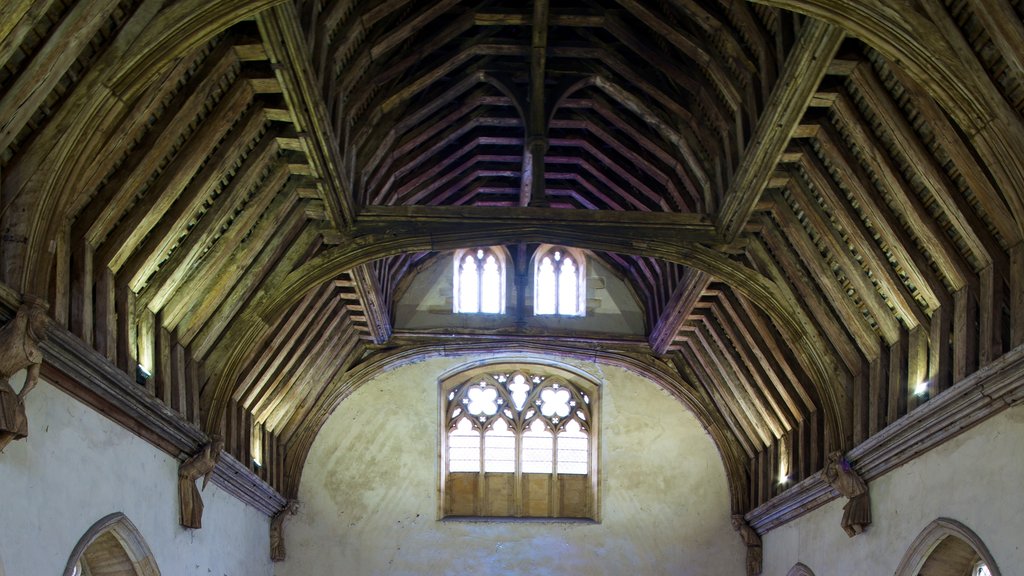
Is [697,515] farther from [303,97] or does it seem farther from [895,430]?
[303,97]

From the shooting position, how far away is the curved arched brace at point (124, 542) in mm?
8547

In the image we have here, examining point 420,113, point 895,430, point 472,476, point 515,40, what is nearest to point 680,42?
point 515,40

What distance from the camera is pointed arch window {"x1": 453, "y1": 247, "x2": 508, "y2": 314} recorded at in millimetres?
16094

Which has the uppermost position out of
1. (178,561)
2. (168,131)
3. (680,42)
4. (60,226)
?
(680,42)

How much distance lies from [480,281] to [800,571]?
18.1ft

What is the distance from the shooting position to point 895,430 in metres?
10.2

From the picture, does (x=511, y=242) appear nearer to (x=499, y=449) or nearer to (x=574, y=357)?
(x=574, y=357)

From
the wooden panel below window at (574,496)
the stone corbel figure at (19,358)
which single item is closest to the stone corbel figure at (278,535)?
the wooden panel below window at (574,496)

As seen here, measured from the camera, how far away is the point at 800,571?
43.2 ft

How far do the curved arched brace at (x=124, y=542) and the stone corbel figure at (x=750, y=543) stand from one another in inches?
303

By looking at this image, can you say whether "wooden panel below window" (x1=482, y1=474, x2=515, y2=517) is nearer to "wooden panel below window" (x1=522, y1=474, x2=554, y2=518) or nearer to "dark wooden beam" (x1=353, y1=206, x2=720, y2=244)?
"wooden panel below window" (x1=522, y1=474, x2=554, y2=518)

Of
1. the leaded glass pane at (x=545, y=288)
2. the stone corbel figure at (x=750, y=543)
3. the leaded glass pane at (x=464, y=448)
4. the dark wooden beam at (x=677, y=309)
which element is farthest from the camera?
the leaded glass pane at (x=545, y=288)

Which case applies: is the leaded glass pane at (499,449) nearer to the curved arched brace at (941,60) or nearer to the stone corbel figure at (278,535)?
the stone corbel figure at (278,535)

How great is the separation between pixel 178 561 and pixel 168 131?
13.4 feet
